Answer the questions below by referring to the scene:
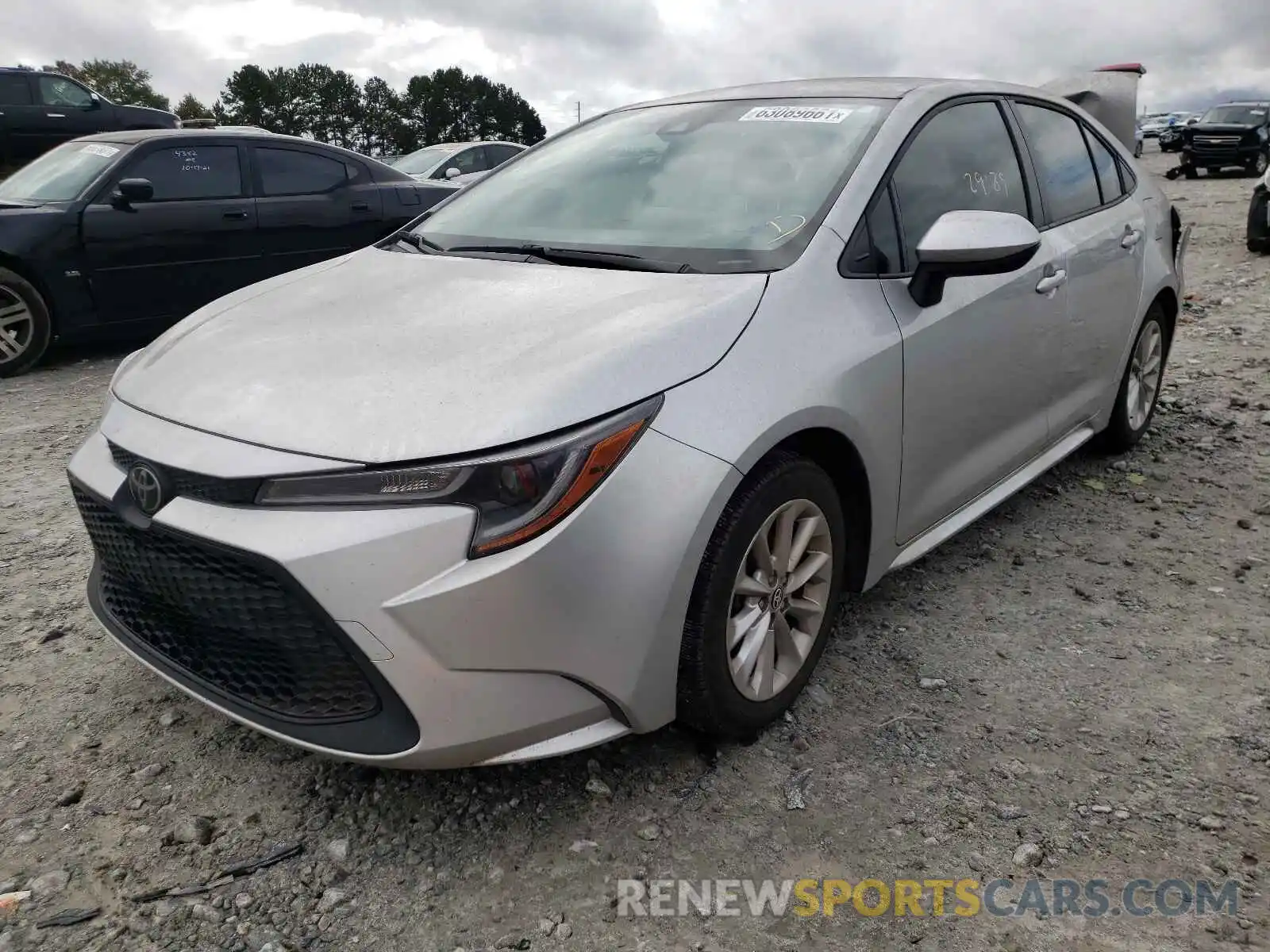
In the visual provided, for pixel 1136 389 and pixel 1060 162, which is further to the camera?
pixel 1136 389

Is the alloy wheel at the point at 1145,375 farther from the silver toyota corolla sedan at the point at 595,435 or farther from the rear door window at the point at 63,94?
the rear door window at the point at 63,94

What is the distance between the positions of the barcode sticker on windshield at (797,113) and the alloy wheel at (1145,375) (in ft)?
6.41

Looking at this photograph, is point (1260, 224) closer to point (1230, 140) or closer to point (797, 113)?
point (797, 113)

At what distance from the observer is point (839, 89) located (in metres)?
3.09

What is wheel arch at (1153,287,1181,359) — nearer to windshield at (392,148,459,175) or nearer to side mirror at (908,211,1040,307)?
side mirror at (908,211,1040,307)

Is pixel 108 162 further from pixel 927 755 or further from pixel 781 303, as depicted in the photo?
pixel 927 755

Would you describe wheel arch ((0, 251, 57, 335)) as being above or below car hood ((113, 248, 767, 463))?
below

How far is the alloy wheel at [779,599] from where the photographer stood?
2.24 m

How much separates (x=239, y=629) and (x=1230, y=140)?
25.9 m

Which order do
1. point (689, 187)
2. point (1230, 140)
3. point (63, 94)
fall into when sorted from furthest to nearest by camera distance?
point (1230, 140) → point (63, 94) → point (689, 187)

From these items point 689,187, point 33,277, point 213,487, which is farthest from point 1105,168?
point 33,277

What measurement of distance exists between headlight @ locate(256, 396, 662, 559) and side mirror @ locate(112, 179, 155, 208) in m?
5.44

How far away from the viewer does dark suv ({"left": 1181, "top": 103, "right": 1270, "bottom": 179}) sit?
22297mm

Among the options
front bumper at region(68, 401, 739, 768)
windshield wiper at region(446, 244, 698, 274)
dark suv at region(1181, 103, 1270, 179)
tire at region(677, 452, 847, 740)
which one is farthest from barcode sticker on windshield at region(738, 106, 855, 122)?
dark suv at region(1181, 103, 1270, 179)
